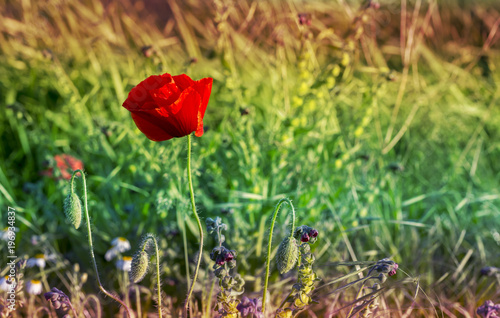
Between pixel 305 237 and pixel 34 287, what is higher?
pixel 305 237

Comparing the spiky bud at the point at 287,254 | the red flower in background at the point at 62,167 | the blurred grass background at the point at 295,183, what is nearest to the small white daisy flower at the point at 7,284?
the blurred grass background at the point at 295,183

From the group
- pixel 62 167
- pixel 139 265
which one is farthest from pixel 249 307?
pixel 62 167

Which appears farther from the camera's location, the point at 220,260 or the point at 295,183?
the point at 295,183

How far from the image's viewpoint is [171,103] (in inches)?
37.8

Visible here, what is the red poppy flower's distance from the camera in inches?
37.9

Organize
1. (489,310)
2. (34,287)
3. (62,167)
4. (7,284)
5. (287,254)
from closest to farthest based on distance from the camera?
(287,254), (489,310), (7,284), (34,287), (62,167)

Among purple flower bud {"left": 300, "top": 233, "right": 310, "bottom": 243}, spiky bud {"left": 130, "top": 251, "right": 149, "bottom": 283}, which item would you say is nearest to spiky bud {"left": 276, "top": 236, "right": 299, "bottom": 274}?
purple flower bud {"left": 300, "top": 233, "right": 310, "bottom": 243}

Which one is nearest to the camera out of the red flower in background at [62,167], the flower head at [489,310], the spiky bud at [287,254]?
the spiky bud at [287,254]

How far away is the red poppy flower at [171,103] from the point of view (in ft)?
3.16

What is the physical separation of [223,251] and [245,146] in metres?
0.81

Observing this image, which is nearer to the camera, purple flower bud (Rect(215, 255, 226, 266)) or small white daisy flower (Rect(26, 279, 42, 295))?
purple flower bud (Rect(215, 255, 226, 266))

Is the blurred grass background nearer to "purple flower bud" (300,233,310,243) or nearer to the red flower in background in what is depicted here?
the red flower in background

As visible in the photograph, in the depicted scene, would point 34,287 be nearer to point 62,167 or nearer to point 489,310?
point 62,167

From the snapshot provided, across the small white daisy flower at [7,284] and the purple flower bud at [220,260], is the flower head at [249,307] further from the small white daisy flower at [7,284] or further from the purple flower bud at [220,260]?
the small white daisy flower at [7,284]
